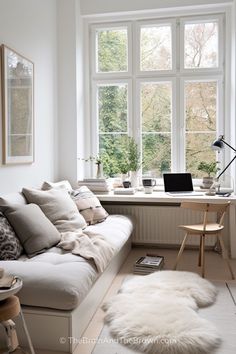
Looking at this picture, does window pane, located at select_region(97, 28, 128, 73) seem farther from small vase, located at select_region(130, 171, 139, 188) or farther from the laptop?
the laptop

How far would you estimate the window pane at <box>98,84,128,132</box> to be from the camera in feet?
14.4

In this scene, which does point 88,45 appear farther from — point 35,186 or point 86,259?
point 86,259

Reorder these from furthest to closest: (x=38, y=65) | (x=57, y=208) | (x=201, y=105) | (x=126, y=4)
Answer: (x=201, y=105) < (x=126, y=4) < (x=38, y=65) < (x=57, y=208)

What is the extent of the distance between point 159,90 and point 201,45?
28.6 inches

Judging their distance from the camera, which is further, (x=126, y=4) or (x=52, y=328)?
(x=126, y=4)

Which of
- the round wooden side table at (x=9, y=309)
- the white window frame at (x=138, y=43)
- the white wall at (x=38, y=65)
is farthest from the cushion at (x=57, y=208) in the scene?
the white window frame at (x=138, y=43)

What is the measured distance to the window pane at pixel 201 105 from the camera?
164 inches

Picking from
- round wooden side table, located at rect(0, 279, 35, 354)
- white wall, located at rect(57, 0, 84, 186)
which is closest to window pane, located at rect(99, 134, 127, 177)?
white wall, located at rect(57, 0, 84, 186)

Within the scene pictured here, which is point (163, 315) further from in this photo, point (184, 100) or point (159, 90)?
point (159, 90)

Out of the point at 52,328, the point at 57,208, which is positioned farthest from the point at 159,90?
the point at 52,328

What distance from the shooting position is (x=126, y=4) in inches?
161

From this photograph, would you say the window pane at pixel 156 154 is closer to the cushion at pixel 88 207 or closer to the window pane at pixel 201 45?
the window pane at pixel 201 45

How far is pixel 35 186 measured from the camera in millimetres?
3441

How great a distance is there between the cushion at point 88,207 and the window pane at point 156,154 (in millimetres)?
1041
